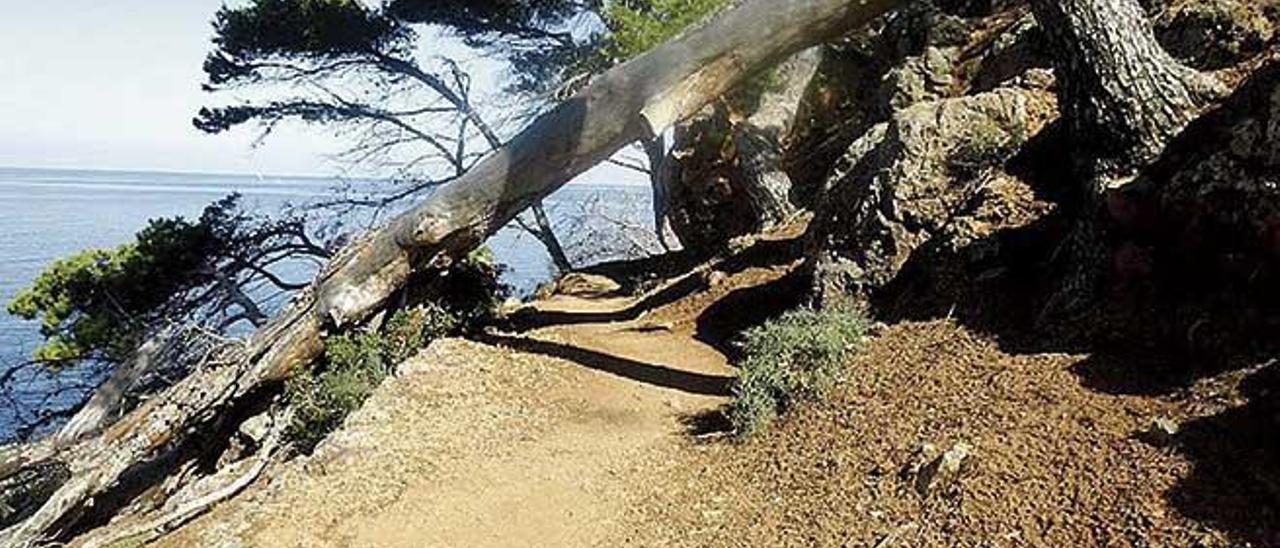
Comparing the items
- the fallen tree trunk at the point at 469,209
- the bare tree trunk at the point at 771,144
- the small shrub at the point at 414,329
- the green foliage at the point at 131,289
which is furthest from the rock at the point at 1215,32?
the green foliage at the point at 131,289

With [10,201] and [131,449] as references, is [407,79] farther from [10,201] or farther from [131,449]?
[10,201]

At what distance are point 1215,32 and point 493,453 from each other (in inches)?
226

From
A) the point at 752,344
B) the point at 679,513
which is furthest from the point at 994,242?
the point at 679,513

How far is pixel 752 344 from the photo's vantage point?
640 centimetres

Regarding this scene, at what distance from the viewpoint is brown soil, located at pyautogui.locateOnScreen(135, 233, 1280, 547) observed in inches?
142

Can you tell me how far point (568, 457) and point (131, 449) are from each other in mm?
3931

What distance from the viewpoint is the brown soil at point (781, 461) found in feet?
11.8

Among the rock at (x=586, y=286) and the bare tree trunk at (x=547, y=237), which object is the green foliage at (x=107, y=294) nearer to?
the rock at (x=586, y=286)

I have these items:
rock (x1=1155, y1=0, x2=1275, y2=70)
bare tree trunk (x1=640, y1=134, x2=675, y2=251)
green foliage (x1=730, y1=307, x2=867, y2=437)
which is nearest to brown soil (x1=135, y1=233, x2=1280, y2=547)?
green foliage (x1=730, y1=307, x2=867, y2=437)

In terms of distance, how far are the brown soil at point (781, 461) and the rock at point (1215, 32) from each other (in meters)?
2.84

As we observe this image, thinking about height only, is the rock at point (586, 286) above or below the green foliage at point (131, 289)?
below

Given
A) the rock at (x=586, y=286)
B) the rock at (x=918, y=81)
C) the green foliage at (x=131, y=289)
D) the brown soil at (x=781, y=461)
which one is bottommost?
the rock at (x=586, y=286)

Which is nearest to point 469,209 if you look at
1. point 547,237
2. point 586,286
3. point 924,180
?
point 924,180

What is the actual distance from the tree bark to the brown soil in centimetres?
131
